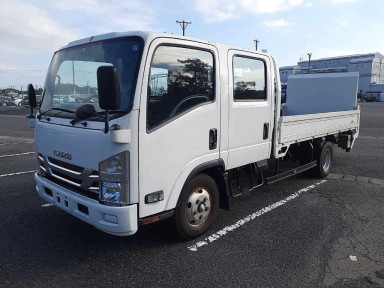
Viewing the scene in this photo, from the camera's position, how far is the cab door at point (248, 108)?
389cm

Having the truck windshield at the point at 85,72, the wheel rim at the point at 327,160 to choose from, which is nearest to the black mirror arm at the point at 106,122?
the truck windshield at the point at 85,72

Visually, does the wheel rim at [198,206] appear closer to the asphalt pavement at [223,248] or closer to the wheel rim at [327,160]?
the asphalt pavement at [223,248]

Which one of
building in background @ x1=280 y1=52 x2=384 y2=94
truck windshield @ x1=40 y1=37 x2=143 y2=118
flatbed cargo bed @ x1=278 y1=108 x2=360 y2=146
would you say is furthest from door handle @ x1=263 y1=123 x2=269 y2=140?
building in background @ x1=280 y1=52 x2=384 y2=94

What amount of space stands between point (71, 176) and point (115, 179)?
0.66m

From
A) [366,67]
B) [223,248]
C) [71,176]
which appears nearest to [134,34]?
[71,176]

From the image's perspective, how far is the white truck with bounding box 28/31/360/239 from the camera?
2883mm

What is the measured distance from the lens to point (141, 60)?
2926 mm

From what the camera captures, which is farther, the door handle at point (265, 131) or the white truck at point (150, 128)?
the door handle at point (265, 131)

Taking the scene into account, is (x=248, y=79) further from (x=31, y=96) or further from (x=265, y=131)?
(x=31, y=96)

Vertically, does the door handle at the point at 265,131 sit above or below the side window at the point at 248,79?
below

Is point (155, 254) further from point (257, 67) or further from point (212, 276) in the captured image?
point (257, 67)

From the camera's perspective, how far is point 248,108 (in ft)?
13.4

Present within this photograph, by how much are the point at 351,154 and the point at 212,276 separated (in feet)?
25.5

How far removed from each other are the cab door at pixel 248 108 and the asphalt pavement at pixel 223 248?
95 centimetres
